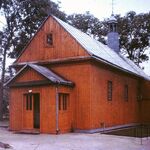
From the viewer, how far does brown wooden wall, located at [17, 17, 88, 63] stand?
80.1 feet

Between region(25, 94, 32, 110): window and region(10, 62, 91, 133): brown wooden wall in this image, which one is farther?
region(25, 94, 32, 110): window

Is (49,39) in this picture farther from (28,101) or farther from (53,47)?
(28,101)

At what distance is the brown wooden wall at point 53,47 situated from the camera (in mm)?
24409

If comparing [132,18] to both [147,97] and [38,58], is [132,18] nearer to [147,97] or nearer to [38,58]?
[147,97]

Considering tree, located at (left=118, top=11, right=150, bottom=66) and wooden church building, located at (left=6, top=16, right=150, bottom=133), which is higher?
tree, located at (left=118, top=11, right=150, bottom=66)

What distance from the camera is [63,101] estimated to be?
2322 cm

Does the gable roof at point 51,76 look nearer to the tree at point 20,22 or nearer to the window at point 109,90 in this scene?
the window at point 109,90

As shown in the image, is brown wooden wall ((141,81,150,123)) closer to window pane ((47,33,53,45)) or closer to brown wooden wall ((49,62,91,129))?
Result: brown wooden wall ((49,62,91,129))

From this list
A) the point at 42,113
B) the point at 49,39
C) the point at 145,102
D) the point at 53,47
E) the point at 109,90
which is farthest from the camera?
the point at 145,102

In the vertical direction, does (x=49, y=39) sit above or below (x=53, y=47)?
above

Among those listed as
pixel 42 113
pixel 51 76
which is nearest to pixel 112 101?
pixel 51 76

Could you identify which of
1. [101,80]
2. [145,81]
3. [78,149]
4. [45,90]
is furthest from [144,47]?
[78,149]

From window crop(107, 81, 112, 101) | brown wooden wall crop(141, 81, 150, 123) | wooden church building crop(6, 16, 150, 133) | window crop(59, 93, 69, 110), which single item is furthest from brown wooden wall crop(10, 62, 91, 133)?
brown wooden wall crop(141, 81, 150, 123)

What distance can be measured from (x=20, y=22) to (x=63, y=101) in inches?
767
